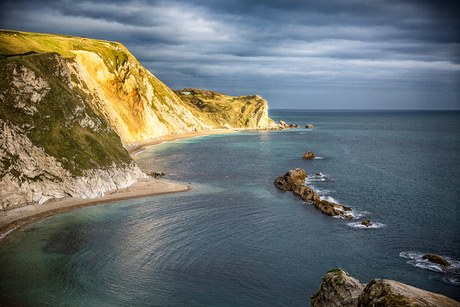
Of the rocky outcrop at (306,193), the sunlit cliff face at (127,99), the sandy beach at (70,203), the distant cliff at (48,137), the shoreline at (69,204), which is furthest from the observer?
the sunlit cliff face at (127,99)

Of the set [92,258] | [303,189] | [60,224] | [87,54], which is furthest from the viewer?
[87,54]

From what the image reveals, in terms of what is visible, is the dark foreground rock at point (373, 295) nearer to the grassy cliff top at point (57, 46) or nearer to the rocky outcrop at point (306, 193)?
the rocky outcrop at point (306, 193)

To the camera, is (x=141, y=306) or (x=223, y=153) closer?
(x=141, y=306)

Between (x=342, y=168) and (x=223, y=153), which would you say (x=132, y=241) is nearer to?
(x=342, y=168)

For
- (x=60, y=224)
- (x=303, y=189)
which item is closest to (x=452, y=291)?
(x=303, y=189)

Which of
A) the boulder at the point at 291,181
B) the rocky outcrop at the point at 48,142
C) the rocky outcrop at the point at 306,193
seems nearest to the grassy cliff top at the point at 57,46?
the rocky outcrop at the point at 48,142
